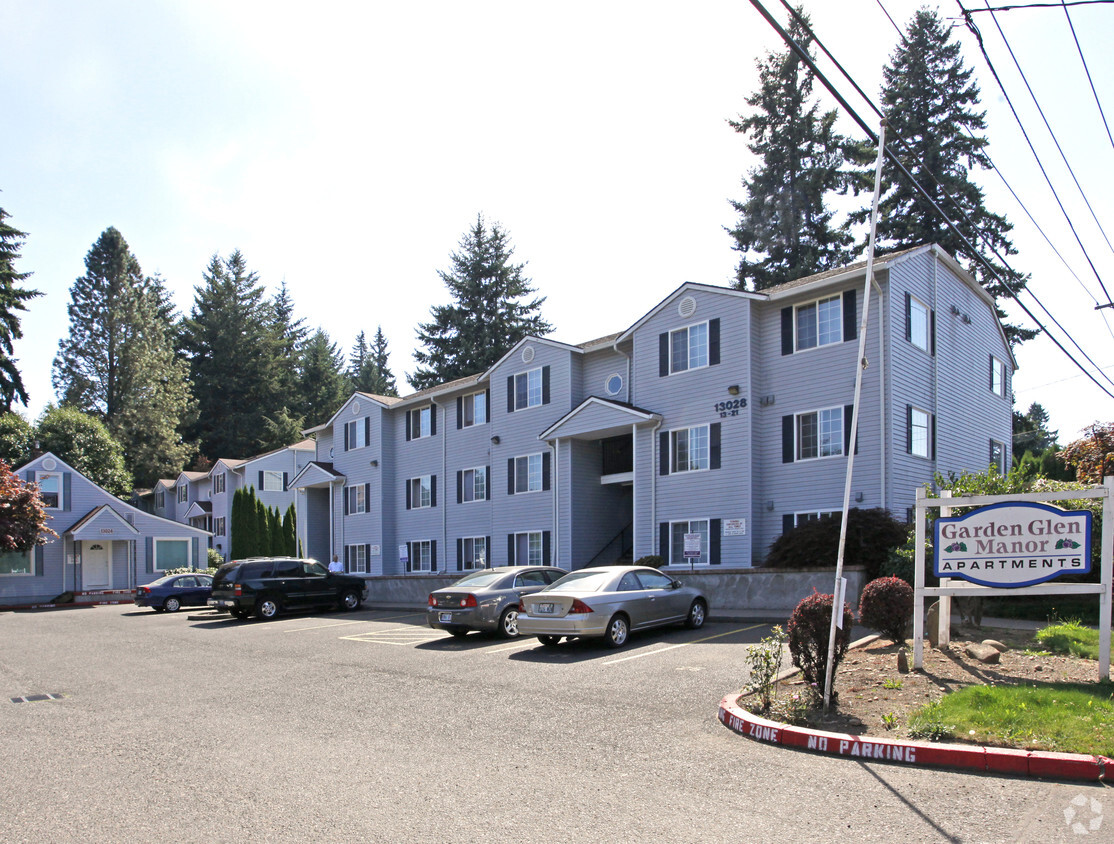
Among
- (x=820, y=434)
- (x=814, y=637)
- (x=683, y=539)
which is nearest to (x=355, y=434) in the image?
(x=683, y=539)

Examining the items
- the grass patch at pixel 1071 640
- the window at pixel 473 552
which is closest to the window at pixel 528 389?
the window at pixel 473 552

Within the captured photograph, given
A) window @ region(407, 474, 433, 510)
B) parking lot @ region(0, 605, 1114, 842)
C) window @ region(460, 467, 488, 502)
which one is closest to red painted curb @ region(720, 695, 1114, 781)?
parking lot @ region(0, 605, 1114, 842)

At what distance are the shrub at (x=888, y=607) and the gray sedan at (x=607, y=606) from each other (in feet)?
14.0

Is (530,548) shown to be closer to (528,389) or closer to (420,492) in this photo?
(528,389)

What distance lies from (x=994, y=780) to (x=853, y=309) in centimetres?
1764

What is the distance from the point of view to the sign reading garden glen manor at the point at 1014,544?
31.0ft

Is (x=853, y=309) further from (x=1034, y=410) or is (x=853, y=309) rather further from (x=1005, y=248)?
(x=1034, y=410)

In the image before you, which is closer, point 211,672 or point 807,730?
point 807,730

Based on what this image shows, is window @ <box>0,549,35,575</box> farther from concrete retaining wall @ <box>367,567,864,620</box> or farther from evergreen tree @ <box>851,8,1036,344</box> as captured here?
evergreen tree @ <box>851,8,1036,344</box>

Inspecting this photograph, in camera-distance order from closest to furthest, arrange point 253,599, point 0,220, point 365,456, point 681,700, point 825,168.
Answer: point 681,700, point 253,599, point 365,456, point 825,168, point 0,220

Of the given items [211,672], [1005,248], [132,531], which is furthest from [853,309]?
[132,531]

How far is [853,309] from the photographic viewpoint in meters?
22.5

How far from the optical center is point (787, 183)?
45688 mm

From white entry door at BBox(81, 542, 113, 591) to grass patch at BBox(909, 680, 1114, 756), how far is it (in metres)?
43.4
